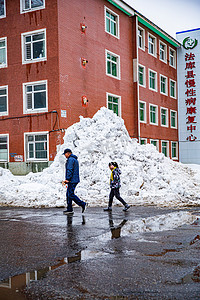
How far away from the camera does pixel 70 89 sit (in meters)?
21.7

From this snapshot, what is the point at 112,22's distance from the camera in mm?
26453

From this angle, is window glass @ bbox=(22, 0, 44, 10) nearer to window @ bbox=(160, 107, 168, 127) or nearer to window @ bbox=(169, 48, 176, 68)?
window @ bbox=(160, 107, 168, 127)

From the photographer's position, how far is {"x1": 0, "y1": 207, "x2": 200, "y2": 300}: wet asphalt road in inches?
156

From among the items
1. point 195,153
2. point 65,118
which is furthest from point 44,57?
point 195,153

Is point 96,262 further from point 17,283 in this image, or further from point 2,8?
point 2,8

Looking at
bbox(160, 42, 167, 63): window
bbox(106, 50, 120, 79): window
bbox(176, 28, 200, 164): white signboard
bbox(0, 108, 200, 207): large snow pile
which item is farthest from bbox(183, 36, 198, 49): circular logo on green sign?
bbox(0, 108, 200, 207): large snow pile

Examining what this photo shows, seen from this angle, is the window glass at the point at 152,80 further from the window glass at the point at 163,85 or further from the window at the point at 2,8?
the window at the point at 2,8

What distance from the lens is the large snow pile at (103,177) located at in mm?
12445

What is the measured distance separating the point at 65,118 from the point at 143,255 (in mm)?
16374

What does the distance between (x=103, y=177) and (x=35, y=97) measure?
10069mm

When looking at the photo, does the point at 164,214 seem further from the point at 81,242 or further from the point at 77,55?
the point at 77,55

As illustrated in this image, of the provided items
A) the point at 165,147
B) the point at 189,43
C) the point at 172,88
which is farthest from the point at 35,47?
the point at 189,43

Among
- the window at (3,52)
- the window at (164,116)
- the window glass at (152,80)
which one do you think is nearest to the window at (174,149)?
the window at (164,116)

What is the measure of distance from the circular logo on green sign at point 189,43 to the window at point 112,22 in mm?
11443
